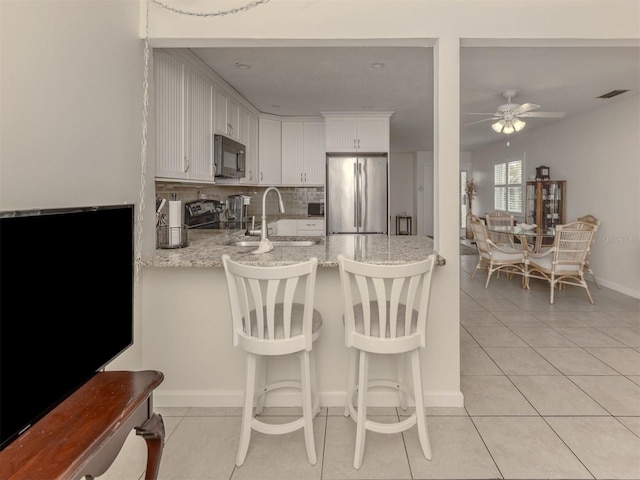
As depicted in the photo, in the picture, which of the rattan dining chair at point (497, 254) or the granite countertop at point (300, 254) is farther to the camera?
the rattan dining chair at point (497, 254)

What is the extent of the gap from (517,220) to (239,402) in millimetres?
7599

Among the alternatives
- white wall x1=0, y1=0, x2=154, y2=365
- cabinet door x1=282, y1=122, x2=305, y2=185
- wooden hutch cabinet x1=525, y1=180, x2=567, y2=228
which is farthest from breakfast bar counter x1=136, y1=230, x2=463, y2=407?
wooden hutch cabinet x1=525, y1=180, x2=567, y2=228

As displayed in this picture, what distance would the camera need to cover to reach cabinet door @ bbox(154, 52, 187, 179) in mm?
2803

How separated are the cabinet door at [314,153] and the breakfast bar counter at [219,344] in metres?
3.58

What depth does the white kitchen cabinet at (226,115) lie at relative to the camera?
12.9 feet

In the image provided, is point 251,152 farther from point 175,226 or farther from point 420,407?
point 420,407

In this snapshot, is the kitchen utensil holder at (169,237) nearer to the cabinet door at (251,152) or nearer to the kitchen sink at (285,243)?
the kitchen sink at (285,243)

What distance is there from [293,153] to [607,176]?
430cm

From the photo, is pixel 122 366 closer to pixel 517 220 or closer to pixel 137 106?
pixel 137 106

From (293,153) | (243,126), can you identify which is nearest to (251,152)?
(243,126)

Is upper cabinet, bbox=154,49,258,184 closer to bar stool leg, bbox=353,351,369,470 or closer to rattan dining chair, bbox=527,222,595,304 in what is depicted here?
bar stool leg, bbox=353,351,369,470

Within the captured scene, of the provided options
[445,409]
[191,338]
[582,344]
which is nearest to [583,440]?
[445,409]

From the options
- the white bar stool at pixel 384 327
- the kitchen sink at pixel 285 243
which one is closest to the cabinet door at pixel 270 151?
the kitchen sink at pixel 285 243

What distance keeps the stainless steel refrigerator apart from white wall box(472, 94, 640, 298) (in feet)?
9.80
